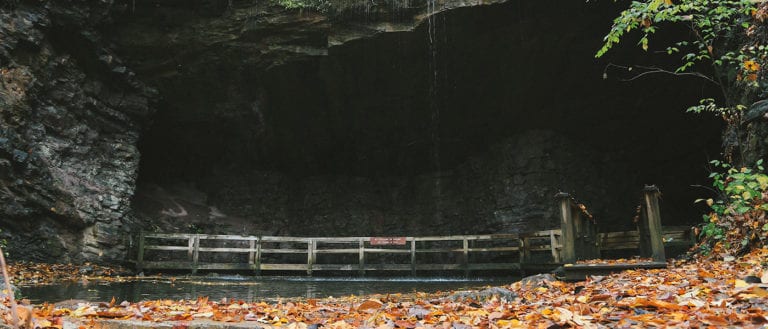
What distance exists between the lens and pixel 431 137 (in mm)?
17312

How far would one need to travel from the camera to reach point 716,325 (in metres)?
2.24

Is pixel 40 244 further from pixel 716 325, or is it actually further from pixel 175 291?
pixel 716 325

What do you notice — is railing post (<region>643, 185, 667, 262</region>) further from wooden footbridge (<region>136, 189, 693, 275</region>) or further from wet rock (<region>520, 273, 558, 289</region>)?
wet rock (<region>520, 273, 558, 289</region>)

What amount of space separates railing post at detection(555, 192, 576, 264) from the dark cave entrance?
738cm

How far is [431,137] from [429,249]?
4.38 metres

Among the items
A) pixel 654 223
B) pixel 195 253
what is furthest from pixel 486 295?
pixel 195 253

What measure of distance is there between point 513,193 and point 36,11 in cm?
1443

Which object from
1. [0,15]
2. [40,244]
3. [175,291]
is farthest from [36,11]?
[175,291]

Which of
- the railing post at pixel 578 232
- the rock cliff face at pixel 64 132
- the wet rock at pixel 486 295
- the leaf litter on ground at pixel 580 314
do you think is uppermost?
the rock cliff face at pixel 64 132

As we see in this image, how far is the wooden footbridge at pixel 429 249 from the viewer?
7.89 metres

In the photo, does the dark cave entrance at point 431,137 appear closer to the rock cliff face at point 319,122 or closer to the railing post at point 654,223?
the rock cliff face at point 319,122

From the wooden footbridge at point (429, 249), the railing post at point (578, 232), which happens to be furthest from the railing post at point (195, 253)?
the railing post at point (578, 232)


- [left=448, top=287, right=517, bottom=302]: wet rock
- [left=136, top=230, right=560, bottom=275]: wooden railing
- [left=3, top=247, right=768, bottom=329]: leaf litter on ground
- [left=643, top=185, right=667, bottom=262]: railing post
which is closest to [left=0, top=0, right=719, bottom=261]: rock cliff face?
[left=136, top=230, right=560, bottom=275]: wooden railing

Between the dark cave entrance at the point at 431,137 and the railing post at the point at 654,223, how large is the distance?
25.7ft
